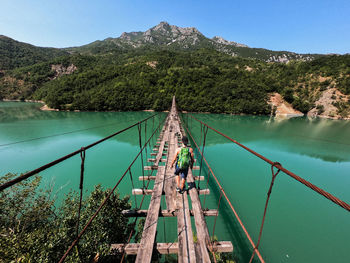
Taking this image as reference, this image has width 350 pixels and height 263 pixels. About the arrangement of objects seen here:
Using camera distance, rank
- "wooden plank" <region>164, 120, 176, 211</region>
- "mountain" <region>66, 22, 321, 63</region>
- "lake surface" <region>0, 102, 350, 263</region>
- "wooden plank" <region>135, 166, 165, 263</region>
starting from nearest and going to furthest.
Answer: "wooden plank" <region>135, 166, 165, 263</region> < "wooden plank" <region>164, 120, 176, 211</region> < "lake surface" <region>0, 102, 350, 263</region> < "mountain" <region>66, 22, 321, 63</region>

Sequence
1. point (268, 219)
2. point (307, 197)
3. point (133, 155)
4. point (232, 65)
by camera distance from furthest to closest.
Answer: point (232, 65) → point (133, 155) → point (307, 197) → point (268, 219)

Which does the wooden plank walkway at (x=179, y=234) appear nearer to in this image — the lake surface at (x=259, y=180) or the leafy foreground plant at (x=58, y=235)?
the leafy foreground plant at (x=58, y=235)

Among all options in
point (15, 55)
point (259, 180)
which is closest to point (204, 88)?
point (259, 180)

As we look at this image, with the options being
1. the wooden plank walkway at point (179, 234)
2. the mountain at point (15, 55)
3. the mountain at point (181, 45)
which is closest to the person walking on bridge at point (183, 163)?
the wooden plank walkway at point (179, 234)

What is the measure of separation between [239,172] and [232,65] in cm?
6287

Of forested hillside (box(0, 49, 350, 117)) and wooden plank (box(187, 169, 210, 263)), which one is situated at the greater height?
forested hillside (box(0, 49, 350, 117))

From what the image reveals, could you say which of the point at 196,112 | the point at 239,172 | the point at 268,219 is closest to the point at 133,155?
the point at 239,172

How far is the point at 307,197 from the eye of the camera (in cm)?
796

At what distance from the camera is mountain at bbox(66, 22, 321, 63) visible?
310 ft

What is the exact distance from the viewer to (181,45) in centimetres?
10631

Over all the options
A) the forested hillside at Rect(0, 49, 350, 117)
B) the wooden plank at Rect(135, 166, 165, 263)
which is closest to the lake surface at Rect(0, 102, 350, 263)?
the wooden plank at Rect(135, 166, 165, 263)

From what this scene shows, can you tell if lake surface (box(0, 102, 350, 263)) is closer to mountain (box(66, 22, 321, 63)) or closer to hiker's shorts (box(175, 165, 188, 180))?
hiker's shorts (box(175, 165, 188, 180))

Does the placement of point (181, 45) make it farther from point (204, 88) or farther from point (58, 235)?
point (58, 235)

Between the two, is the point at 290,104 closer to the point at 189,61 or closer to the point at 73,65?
the point at 189,61
